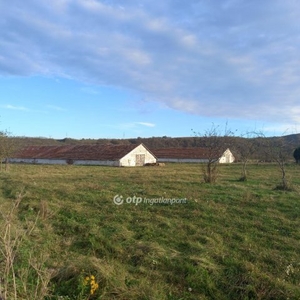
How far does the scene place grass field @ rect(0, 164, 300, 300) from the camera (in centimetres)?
461

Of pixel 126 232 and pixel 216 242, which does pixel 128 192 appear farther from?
pixel 216 242

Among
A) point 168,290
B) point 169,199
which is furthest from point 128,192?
point 168,290

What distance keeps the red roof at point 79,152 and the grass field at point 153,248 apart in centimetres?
3217

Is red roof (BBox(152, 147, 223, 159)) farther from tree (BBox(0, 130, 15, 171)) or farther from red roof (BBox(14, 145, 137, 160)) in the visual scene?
tree (BBox(0, 130, 15, 171))

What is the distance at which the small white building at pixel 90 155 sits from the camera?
42456 mm

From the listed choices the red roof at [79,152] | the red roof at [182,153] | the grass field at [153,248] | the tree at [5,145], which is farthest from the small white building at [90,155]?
the grass field at [153,248]

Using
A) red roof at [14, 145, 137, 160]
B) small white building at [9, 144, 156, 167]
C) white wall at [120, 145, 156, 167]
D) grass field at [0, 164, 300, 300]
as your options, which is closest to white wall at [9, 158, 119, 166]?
small white building at [9, 144, 156, 167]

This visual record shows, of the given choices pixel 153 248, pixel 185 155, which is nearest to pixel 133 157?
pixel 185 155

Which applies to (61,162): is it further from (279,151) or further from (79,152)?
(279,151)

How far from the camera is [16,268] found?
4.85 m

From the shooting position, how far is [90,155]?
4494cm

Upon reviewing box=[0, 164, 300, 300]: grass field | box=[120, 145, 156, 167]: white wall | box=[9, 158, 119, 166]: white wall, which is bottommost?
box=[0, 164, 300, 300]: grass field

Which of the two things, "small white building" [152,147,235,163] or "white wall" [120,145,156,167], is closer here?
"white wall" [120,145,156,167]

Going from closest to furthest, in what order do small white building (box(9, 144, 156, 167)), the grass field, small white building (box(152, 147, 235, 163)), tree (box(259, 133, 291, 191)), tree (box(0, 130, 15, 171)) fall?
the grass field < tree (box(259, 133, 291, 191)) < tree (box(0, 130, 15, 171)) < small white building (box(9, 144, 156, 167)) < small white building (box(152, 147, 235, 163))
